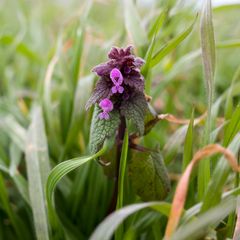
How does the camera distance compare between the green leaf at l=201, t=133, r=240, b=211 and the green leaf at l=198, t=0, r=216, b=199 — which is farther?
the green leaf at l=198, t=0, r=216, b=199

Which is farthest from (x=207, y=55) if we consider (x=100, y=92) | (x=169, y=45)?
(x=100, y=92)

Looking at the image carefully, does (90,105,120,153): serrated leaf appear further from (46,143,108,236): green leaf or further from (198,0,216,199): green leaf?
(198,0,216,199): green leaf

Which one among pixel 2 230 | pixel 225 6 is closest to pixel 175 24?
pixel 225 6

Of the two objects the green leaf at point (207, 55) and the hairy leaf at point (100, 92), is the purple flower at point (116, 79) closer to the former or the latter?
the hairy leaf at point (100, 92)

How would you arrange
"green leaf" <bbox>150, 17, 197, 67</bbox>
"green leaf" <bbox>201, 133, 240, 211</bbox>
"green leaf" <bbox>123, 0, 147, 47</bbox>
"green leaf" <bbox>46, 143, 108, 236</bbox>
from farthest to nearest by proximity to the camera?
1. "green leaf" <bbox>123, 0, 147, 47</bbox>
2. "green leaf" <bbox>150, 17, 197, 67</bbox>
3. "green leaf" <bbox>46, 143, 108, 236</bbox>
4. "green leaf" <bbox>201, 133, 240, 211</bbox>

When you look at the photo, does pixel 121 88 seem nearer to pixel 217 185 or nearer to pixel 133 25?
pixel 217 185

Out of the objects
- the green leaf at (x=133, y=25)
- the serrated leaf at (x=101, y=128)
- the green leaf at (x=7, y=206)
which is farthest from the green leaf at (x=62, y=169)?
the green leaf at (x=133, y=25)

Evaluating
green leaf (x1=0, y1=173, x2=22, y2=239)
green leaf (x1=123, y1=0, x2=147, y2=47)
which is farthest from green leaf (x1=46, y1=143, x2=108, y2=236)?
green leaf (x1=123, y1=0, x2=147, y2=47)

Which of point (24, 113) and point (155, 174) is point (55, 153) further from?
point (155, 174)
